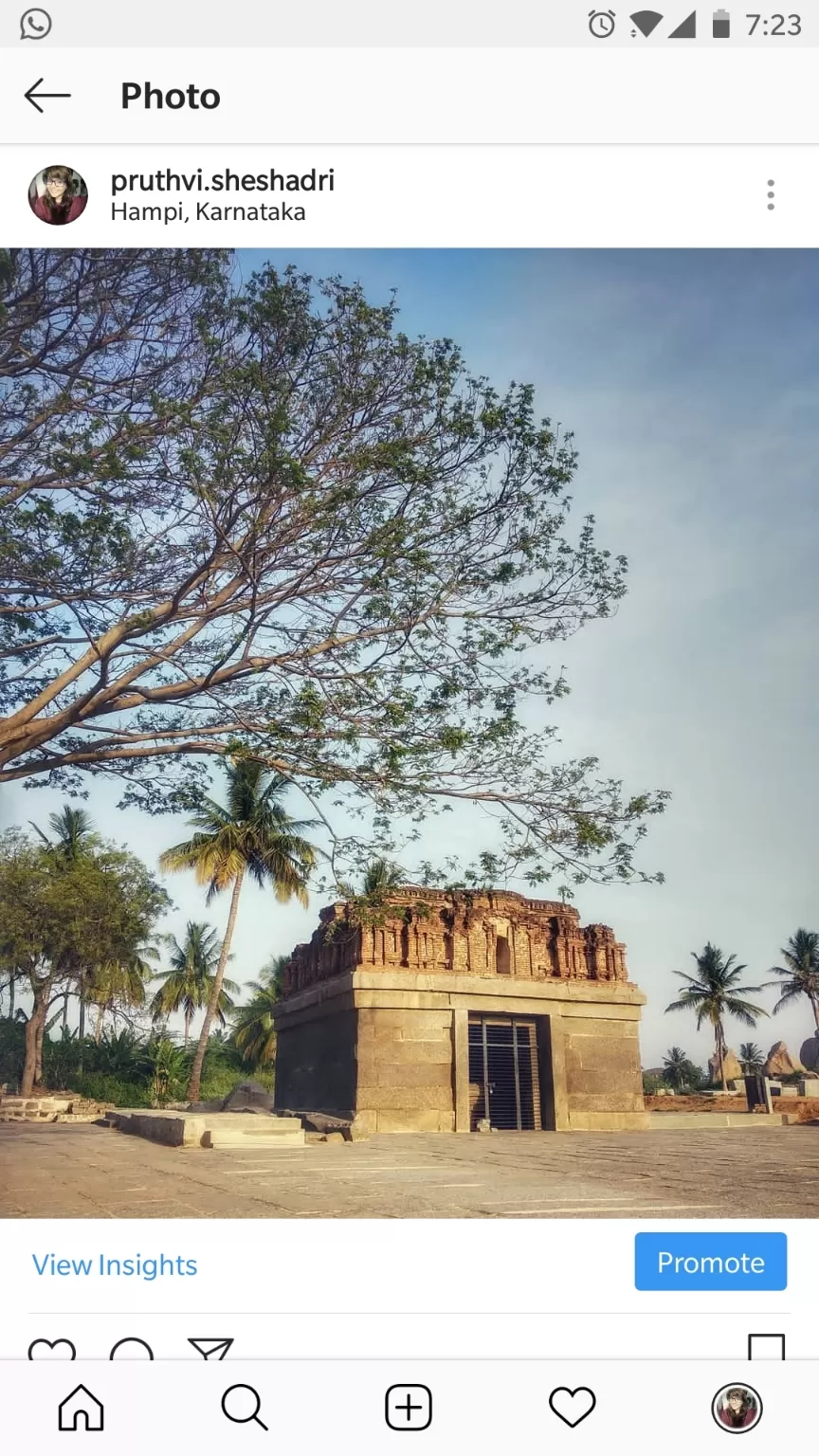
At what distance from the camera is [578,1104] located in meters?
19.3

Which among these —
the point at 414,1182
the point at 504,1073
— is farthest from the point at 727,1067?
the point at 414,1182

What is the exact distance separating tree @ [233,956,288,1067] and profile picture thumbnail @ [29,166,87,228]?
151 ft

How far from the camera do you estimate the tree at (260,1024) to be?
158 ft

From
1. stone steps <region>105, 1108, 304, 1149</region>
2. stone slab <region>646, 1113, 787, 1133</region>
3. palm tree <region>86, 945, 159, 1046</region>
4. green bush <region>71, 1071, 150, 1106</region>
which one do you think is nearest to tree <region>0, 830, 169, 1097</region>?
palm tree <region>86, 945, 159, 1046</region>

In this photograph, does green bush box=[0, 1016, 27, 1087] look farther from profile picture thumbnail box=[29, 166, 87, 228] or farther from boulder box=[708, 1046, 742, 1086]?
boulder box=[708, 1046, 742, 1086]

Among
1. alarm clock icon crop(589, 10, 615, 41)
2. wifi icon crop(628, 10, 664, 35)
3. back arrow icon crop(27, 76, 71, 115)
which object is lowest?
back arrow icon crop(27, 76, 71, 115)

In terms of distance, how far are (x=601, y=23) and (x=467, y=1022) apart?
17.5 m

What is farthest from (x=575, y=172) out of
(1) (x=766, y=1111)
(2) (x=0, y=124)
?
(1) (x=766, y=1111)

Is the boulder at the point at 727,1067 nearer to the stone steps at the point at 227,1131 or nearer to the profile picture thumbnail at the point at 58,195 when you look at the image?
the stone steps at the point at 227,1131
